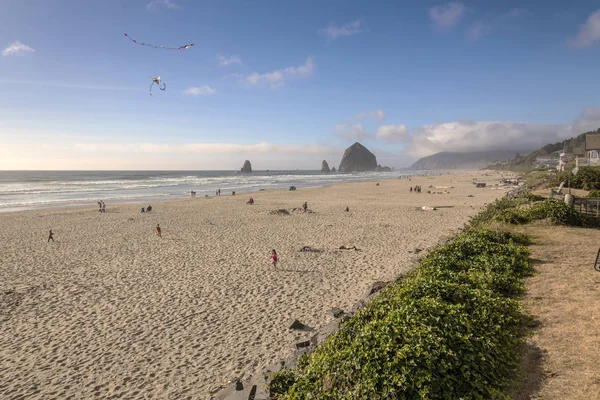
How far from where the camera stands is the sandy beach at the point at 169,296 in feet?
28.0

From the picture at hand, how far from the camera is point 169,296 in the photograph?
1316cm

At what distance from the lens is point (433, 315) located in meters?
6.12

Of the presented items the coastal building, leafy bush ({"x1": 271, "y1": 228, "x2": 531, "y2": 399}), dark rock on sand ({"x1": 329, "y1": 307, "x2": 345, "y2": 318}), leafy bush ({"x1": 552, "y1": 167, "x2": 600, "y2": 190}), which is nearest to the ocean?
dark rock on sand ({"x1": 329, "y1": 307, "x2": 345, "y2": 318})

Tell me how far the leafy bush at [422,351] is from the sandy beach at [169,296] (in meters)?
3.57

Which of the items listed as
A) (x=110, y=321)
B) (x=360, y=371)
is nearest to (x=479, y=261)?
(x=360, y=371)

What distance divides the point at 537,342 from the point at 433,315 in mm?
2162

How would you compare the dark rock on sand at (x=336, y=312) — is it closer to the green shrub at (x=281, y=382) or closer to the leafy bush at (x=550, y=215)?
the green shrub at (x=281, y=382)

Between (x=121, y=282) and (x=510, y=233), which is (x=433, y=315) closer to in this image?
(x=510, y=233)

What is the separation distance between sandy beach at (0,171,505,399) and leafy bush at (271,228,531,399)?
3571mm

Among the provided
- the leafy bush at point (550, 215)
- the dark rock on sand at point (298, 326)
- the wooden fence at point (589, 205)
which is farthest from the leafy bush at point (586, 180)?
the dark rock on sand at point (298, 326)

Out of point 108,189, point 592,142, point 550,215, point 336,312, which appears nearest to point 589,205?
point 550,215

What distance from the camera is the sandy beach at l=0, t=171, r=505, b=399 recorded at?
855cm

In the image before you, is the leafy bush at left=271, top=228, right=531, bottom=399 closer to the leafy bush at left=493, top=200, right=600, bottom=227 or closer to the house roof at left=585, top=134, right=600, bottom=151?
the leafy bush at left=493, top=200, right=600, bottom=227

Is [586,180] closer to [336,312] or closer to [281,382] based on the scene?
[336,312]
